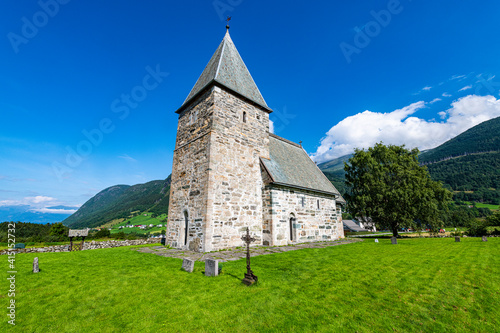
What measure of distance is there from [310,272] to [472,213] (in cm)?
10762

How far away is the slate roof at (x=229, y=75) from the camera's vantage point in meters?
15.5

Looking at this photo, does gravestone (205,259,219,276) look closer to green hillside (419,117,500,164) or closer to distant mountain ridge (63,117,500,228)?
distant mountain ridge (63,117,500,228)

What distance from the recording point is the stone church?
13211mm

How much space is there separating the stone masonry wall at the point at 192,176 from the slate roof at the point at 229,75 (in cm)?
130

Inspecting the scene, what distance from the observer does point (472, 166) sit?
12662 cm

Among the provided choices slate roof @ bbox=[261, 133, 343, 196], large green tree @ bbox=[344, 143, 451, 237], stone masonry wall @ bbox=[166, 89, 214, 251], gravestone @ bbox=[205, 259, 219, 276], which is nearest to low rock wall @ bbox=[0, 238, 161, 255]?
stone masonry wall @ bbox=[166, 89, 214, 251]

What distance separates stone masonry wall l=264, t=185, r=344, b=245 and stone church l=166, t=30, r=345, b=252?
72 millimetres

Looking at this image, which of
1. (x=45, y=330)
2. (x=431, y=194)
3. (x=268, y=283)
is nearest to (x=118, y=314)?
(x=45, y=330)

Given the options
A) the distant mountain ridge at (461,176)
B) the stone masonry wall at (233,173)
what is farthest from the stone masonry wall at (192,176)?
the distant mountain ridge at (461,176)

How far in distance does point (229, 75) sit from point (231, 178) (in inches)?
331

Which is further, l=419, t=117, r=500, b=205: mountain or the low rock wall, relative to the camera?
l=419, t=117, r=500, b=205: mountain

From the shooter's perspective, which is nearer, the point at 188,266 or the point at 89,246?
the point at 188,266

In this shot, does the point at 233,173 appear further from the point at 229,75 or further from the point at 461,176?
the point at 461,176

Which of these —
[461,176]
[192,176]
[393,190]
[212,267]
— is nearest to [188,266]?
[212,267]
